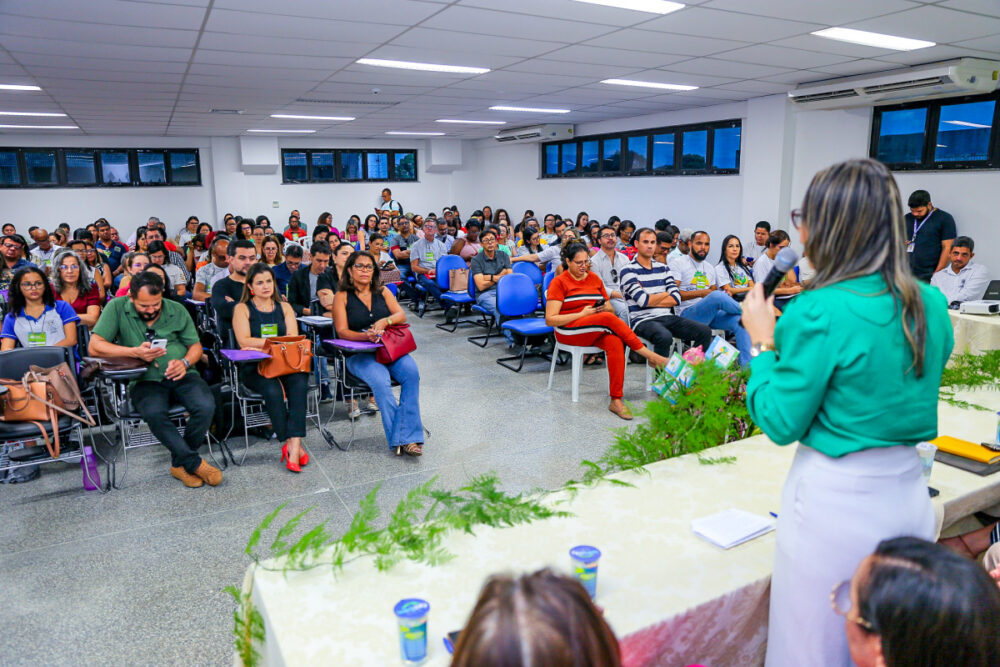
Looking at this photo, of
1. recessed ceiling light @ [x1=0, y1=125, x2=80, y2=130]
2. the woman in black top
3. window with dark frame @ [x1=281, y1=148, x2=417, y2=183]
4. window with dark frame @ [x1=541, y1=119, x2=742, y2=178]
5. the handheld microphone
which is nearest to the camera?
the handheld microphone

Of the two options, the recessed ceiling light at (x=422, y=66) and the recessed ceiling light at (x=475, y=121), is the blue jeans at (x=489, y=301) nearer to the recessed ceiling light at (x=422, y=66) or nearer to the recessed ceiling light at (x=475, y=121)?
the recessed ceiling light at (x=422, y=66)

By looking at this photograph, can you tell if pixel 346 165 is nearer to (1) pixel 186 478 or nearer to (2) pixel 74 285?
(2) pixel 74 285

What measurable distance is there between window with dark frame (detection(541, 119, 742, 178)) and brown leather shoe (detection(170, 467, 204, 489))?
8.02 metres

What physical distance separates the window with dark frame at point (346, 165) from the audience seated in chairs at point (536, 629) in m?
15.0

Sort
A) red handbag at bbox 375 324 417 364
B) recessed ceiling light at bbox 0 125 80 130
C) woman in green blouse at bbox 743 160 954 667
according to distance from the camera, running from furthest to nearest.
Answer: recessed ceiling light at bbox 0 125 80 130
red handbag at bbox 375 324 417 364
woman in green blouse at bbox 743 160 954 667

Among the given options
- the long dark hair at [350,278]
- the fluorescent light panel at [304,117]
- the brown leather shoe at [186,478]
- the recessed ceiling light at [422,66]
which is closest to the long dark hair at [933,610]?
the brown leather shoe at [186,478]

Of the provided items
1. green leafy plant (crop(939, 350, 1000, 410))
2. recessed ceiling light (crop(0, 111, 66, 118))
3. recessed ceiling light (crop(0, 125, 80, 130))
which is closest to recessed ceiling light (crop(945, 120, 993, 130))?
green leafy plant (crop(939, 350, 1000, 410))

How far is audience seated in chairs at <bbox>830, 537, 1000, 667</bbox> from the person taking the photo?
1.04m

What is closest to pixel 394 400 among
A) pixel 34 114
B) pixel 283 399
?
pixel 283 399

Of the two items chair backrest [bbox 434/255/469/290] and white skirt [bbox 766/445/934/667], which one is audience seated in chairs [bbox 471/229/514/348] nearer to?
chair backrest [bbox 434/255/469/290]

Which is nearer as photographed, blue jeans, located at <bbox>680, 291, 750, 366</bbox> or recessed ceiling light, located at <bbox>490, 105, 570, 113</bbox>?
blue jeans, located at <bbox>680, 291, 750, 366</bbox>

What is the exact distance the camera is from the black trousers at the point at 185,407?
150 inches

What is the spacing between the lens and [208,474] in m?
3.85

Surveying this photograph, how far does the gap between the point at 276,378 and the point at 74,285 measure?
214 cm
